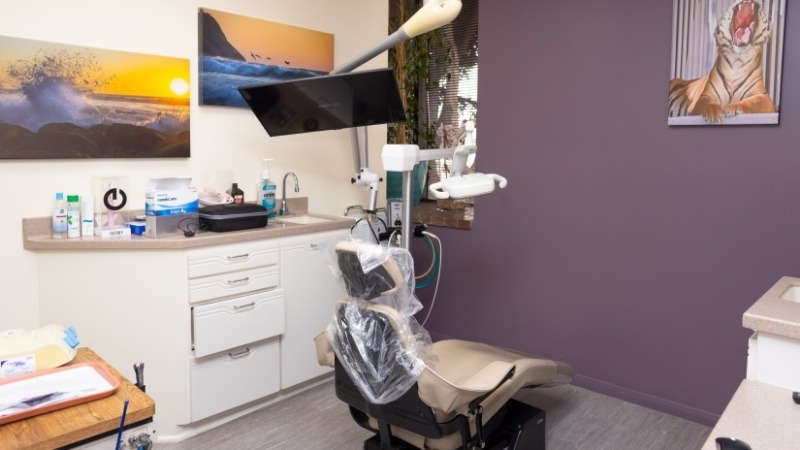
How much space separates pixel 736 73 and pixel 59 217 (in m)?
3.01

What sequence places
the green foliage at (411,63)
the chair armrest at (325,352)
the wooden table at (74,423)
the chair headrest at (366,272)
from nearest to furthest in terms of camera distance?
the wooden table at (74,423) < the chair headrest at (366,272) < the chair armrest at (325,352) < the green foliage at (411,63)

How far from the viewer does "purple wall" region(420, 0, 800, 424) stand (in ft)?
8.91

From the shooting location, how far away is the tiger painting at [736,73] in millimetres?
2590

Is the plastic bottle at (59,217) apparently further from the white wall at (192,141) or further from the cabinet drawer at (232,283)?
the cabinet drawer at (232,283)

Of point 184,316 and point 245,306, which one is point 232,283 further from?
point 184,316

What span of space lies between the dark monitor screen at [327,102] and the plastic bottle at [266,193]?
334 millimetres

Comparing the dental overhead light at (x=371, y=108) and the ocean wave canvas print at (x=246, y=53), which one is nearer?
the dental overhead light at (x=371, y=108)

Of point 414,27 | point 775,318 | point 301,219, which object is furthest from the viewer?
point 301,219

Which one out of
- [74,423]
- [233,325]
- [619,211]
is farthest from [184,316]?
[619,211]

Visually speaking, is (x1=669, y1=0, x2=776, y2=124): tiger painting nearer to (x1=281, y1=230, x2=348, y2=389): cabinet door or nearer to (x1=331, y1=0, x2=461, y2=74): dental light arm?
(x1=331, y1=0, x2=461, y2=74): dental light arm

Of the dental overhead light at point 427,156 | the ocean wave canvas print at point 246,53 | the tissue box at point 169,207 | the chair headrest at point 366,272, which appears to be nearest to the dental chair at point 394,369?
the chair headrest at point 366,272

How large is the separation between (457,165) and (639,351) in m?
1.35

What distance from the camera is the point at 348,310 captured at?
2012 millimetres

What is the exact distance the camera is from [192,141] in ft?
10.2
